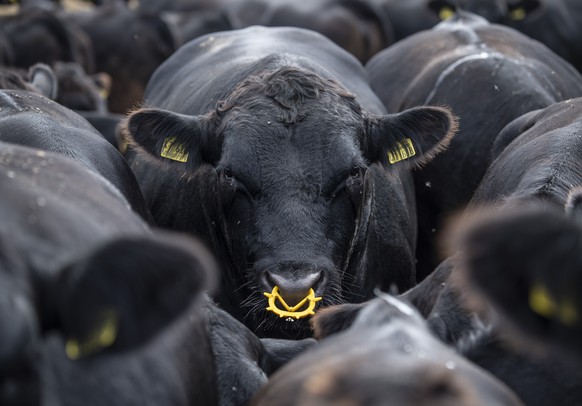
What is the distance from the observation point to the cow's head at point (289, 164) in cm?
580

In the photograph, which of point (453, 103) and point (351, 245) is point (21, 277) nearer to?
point (351, 245)

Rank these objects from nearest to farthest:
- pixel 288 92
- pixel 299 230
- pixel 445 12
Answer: pixel 299 230 < pixel 288 92 < pixel 445 12

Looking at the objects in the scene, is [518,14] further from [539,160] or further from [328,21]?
[539,160]

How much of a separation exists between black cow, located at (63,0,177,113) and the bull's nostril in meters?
10.6

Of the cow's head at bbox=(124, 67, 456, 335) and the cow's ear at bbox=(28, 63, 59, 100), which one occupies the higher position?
the cow's head at bbox=(124, 67, 456, 335)

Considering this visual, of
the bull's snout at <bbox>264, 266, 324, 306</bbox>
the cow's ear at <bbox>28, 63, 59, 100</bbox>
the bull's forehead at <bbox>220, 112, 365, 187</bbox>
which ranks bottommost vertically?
the cow's ear at <bbox>28, 63, 59, 100</bbox>

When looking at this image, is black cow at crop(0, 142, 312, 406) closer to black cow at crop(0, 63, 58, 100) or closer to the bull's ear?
the bull's ear

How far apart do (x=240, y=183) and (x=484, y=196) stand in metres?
1.19

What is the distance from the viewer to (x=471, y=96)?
830cm

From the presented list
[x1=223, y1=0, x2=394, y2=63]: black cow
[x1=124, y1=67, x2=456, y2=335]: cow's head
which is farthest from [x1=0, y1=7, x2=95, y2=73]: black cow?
[x1=124, y1=67, x2=456, y2=335]: cow's head

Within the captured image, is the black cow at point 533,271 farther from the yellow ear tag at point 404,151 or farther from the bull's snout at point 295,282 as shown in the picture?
the yellow ear tag at point 404,151

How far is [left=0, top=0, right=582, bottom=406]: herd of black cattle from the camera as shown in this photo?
316 centimetres

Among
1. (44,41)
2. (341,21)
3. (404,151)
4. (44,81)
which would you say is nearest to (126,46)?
(44,41)

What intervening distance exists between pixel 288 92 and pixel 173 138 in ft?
1.97
